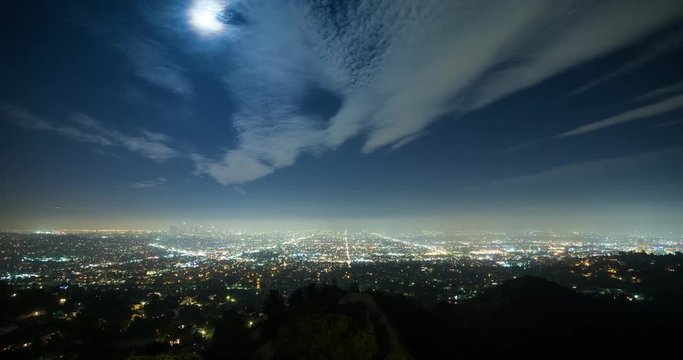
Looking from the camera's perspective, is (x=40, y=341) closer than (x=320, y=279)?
Yes

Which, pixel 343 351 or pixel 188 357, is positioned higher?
pixel 188 357

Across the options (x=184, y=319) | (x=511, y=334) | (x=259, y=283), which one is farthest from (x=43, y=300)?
(x=511, y=334)

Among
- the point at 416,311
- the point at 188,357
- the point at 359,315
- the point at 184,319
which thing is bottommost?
the point at 184,319

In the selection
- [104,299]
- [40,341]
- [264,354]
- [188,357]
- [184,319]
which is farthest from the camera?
[104,299]

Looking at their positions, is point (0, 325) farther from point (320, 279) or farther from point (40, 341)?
point (320, 279)

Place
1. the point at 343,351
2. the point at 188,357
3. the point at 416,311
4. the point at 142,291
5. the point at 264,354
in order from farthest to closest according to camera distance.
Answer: the point at 142,291 < the point at 416,311 < the point at 264,354 < the point at 343,351 < the point at 188,357

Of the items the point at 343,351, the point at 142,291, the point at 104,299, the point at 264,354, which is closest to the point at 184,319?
the point at 104,299
